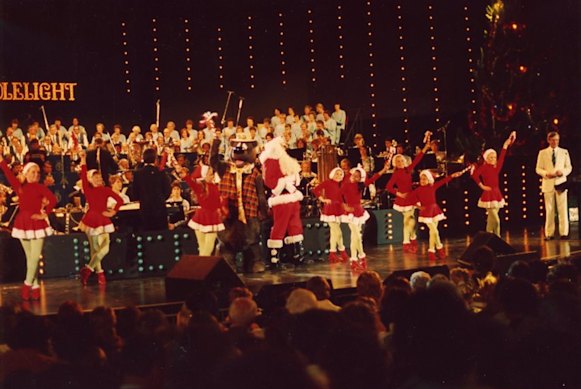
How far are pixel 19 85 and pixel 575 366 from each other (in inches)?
793

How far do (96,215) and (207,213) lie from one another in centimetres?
145

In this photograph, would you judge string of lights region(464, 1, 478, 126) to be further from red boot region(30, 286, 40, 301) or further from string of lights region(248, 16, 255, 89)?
red boot region(30, 286, 40, 301)

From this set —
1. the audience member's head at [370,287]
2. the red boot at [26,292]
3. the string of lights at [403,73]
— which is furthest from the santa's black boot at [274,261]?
the string of lights at [403,73]

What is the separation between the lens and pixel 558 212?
14523mm

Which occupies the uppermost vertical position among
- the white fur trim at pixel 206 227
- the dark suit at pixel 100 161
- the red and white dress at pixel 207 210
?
the dark suit at pixel 100 161

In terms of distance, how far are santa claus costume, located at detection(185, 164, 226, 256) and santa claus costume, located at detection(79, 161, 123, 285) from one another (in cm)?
102

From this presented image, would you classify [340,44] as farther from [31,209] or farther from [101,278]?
[31,209]

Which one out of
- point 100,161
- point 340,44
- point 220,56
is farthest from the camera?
point 220,56

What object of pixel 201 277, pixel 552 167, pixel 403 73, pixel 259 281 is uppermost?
pixel 403 73

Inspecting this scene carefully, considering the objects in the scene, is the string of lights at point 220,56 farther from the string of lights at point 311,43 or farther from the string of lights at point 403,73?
the string of lights at point 403,73

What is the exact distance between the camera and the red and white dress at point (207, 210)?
455 inches

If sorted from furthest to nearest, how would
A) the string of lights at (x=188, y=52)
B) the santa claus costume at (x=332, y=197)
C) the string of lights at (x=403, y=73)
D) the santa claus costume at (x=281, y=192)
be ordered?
1. the string of lights at (x=188, y=52)
2. the string of lights at (x=403, y=73)
3. the santa claus costume at (x=332, y=197)
4. the santa claus costume at (x=281, y=192)

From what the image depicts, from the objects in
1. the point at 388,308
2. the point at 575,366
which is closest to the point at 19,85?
the point at 388,308

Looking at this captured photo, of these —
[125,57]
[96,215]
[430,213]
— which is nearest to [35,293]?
[96,215]
